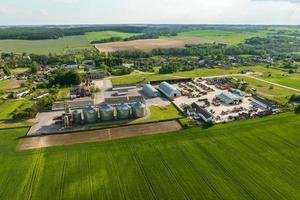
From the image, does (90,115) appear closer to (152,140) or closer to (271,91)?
(152,140)

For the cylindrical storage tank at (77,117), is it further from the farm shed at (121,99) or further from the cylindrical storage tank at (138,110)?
the farm shed at (121,99)

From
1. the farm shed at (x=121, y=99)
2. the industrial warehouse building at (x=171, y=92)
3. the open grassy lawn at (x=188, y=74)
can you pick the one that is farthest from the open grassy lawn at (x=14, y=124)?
the open grassy lawn at (x=188, y=74)

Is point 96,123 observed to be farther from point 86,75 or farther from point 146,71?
point 146,71

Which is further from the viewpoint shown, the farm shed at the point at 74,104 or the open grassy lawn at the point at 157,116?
the farm shed at the point at 74,104

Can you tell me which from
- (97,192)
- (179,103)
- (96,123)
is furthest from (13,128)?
(179,103)

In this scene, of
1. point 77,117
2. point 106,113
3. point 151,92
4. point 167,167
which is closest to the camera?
point 167,167

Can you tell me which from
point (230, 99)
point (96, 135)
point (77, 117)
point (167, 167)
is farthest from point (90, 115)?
point (230, 99)
